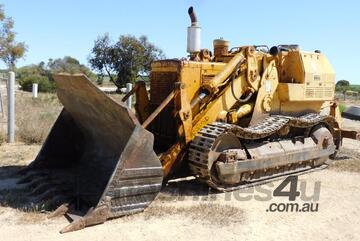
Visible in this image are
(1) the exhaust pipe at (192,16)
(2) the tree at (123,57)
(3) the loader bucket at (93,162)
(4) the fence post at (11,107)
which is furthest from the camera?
(2) the tree at (123,57)

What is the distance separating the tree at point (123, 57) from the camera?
126ft

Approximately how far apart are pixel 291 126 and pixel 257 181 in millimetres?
1390

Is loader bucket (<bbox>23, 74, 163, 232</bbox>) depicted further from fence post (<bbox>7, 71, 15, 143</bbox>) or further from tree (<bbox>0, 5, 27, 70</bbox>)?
tree (<bbox>0, 5, 27, 70</bbox>)

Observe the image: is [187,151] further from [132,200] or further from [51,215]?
[51,215]

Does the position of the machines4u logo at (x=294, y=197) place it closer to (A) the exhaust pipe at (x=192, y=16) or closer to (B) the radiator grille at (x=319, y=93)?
(B) the radiator grille at (x=319, y=93)

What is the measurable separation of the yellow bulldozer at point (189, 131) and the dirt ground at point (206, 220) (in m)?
0.22

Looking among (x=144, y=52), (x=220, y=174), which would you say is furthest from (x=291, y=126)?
(x=144, y=52)

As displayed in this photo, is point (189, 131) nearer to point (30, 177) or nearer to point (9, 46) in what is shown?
point (30, 177)

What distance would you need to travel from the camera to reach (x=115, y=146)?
6.48 m

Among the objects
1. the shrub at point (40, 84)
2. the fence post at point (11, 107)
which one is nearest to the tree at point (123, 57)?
the shrub at point (40, 84)

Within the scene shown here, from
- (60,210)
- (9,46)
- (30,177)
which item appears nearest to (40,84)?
(9,46)

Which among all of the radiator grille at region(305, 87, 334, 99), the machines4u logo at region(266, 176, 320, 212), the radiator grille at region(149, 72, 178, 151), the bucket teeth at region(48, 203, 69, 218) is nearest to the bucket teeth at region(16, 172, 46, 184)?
the bucket teeth at region(48, 203, 69, 218)

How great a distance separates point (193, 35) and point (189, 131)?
2.32m

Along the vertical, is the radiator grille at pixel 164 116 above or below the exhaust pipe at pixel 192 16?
below
